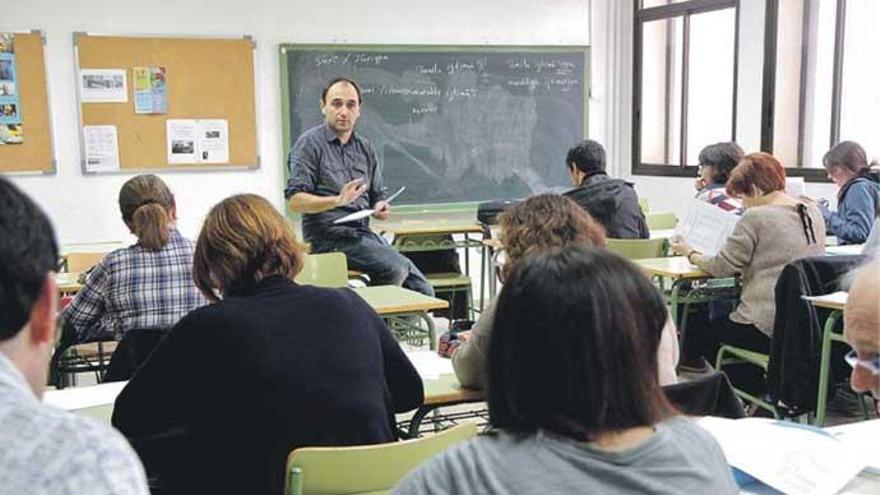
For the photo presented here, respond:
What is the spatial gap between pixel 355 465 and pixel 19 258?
3.37 ft

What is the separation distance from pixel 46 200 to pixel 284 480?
198 inches

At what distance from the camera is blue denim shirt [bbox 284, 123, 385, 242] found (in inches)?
179

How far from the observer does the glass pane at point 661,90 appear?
805 cm

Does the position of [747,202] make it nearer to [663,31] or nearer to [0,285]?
[0,285]

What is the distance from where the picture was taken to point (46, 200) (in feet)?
20.6

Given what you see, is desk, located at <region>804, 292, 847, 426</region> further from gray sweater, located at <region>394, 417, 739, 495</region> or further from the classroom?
gray sweater, located at <region>394, 417, 739, 495</region>

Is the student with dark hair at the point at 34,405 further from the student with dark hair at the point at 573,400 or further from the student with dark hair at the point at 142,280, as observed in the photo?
the student with dark hair at the point at 142,280

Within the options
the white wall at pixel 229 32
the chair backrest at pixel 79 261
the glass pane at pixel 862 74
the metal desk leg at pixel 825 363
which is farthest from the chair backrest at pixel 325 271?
the glass pane at pixel 862 74

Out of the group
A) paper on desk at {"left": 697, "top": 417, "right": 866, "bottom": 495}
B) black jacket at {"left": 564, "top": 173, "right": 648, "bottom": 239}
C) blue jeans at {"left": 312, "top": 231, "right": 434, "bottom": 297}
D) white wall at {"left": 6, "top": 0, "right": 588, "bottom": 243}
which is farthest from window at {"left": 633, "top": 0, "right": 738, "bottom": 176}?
paper on desk at {"left": 697, "top": 417, "right": 866, "bottom": 495}

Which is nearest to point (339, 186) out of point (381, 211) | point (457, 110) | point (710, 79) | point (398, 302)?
point (381, 211)

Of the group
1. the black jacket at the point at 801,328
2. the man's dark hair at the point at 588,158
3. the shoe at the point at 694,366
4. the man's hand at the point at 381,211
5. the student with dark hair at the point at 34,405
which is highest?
the man's dark hair at the point at 588,158

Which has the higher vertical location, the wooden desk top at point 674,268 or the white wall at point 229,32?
the white wall at point 229,32

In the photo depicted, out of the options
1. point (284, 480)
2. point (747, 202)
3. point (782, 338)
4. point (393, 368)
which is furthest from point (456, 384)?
point (747, 202)

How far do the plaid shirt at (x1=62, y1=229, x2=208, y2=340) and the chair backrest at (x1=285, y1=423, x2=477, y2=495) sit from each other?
1.71 metres
